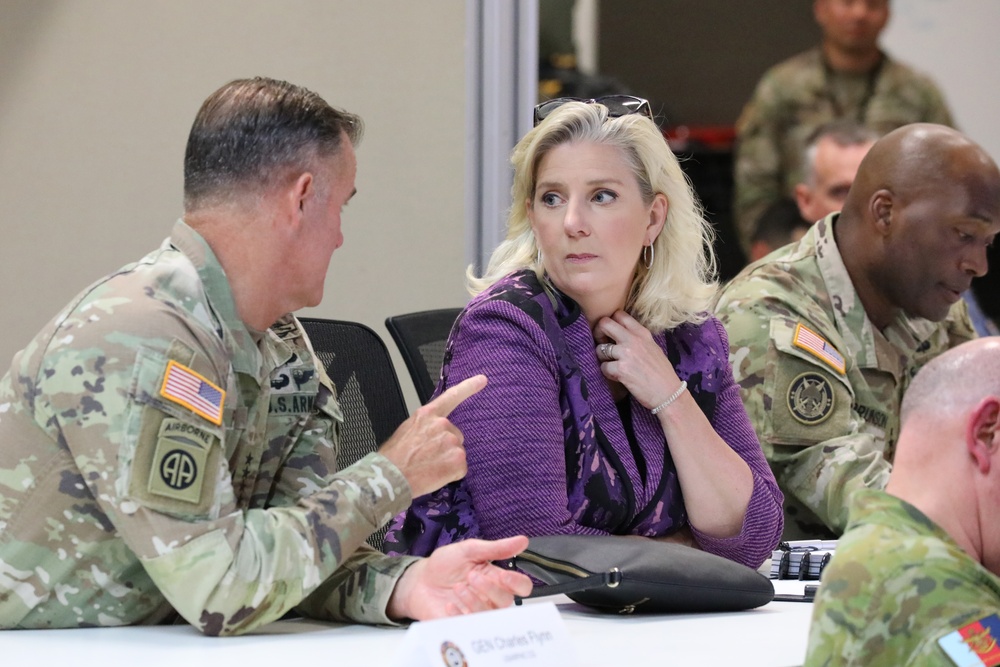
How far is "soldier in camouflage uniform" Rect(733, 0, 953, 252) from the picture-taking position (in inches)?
185

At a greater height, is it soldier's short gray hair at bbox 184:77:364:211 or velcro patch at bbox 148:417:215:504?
soldier's short gray hair at bbox 184:77:364:211

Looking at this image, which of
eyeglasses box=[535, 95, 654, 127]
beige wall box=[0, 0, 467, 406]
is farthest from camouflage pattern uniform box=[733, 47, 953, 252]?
eyeglasses box=[535, 95, 654, 127]

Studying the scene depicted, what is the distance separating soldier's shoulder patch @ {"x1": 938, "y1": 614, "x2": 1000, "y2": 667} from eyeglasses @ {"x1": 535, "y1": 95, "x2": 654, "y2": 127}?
4.84 feet

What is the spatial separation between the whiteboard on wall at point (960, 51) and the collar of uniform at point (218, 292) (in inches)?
147

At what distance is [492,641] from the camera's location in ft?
4.50

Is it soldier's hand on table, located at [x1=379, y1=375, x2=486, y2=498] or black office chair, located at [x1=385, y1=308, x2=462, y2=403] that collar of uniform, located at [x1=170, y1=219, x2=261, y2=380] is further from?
black office chair, located at [x1=385, y1=308, x2=462, y2=403]

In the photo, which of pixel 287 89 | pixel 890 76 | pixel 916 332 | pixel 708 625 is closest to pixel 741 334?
pixel 916 332

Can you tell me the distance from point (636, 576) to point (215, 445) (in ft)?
2.02

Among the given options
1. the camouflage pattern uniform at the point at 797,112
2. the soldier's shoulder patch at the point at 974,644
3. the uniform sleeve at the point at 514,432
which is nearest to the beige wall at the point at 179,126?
the camouflage pattern uniform at the point at 797,112

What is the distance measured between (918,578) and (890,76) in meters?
3.99


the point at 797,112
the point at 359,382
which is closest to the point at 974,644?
the point at 359,382

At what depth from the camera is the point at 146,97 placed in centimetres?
350

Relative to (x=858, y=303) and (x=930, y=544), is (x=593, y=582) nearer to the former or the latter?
(x=930, y=544)

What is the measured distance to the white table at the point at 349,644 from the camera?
1.51m
